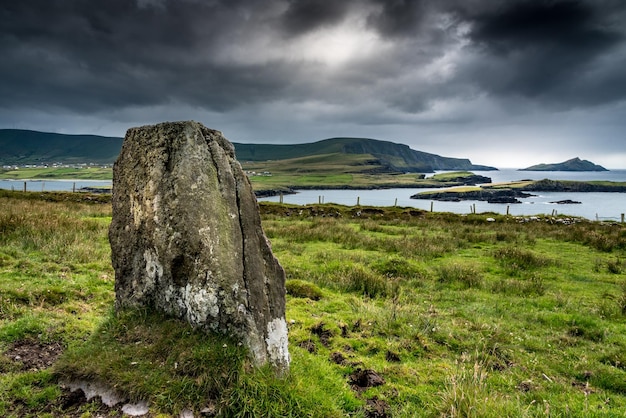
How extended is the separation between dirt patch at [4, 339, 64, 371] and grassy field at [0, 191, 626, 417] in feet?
0.09

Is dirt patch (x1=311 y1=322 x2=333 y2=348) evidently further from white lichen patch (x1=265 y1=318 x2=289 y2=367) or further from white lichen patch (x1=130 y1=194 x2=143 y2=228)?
white lichen patch (x1=130 y1=194 x2=143 y2=228)

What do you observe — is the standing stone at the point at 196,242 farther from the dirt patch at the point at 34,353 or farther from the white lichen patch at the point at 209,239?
the dirt patch at the point at 34,353

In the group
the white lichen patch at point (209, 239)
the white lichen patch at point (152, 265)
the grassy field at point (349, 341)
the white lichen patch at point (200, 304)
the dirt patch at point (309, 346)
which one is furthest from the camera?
the dirt patch at point (309, 346)

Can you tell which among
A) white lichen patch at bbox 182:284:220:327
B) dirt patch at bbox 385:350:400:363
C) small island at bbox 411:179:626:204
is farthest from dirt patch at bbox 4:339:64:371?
small island at bbox 411:179:626:204

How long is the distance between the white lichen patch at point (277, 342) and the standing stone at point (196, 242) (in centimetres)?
1

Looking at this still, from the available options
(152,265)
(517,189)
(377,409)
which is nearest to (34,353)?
(152,265)

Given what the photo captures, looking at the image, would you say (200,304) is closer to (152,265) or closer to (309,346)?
(152,265)

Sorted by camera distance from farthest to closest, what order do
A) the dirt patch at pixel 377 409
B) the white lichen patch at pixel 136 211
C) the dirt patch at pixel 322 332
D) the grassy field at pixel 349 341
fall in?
1. the dirt patch at pixel 322 332
2. the white lichen patch at pixel 136 211
3. the dirt patch at pixel 377 409
4. the grassy field at pixel 349 341

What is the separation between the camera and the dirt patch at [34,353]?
5379 mm

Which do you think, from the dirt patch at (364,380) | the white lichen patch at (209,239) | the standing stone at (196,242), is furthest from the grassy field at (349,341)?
the white lichen patch at (209,239)

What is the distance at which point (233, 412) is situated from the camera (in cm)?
445

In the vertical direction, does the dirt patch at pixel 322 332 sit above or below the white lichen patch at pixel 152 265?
below

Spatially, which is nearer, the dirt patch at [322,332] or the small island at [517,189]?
the dirt patch at [322,332]

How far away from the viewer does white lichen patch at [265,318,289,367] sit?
527cm
